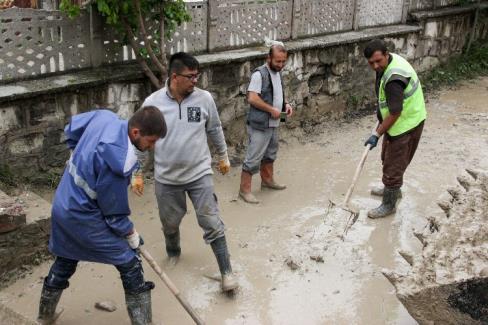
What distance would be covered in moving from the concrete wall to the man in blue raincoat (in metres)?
1.76

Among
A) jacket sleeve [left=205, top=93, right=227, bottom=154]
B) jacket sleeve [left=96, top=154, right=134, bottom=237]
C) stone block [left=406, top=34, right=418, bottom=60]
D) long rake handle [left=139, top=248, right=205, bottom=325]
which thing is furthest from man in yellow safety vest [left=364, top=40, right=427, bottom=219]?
stone block [left=406, top=34, right=418, bottom=60]

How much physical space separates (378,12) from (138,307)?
712cm

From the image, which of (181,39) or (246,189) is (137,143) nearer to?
(246,189)

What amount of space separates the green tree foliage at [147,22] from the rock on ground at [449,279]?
329cm

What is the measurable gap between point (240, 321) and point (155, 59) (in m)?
2.91

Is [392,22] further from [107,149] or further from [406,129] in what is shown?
[107,149]

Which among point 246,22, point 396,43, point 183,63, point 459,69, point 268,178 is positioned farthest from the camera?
point 459,69

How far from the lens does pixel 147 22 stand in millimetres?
5719

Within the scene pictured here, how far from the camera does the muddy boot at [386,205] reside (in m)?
5.44

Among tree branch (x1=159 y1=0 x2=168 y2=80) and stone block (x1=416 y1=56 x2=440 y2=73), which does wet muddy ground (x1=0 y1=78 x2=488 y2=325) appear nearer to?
tree branch (x1=159 y1=0 x2=168 y2=80)

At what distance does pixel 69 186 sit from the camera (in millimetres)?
3316

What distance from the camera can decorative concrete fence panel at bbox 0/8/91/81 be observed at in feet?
16.1

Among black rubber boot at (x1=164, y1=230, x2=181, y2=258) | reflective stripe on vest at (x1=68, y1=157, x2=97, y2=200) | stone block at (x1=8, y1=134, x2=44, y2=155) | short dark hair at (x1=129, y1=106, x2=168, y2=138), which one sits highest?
short dark hair at (x1=129, y1=106, x2=168, y2=138)

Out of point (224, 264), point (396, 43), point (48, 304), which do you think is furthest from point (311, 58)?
point (48, 304)
